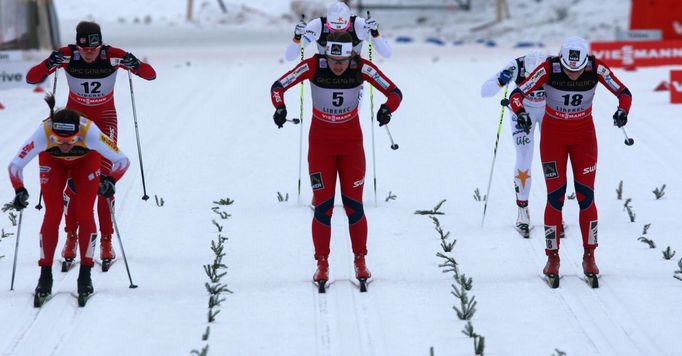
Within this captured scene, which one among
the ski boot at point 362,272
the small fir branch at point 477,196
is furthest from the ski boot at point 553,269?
the small fir branch at point 477,196

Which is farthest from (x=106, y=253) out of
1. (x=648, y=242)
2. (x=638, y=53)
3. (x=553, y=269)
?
(x=638, y=53)

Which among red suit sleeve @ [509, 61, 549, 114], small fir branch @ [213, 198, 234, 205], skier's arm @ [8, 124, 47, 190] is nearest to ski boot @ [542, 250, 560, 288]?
red suit sleeve @ [509, 61, 549, 114]

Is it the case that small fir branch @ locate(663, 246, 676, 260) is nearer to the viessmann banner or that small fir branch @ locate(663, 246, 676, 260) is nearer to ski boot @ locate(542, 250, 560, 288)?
ski boot @ locate(542, 250, 560, 288)

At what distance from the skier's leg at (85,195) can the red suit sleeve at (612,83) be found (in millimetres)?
4496

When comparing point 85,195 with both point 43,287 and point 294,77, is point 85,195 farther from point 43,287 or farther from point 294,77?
point 294,77

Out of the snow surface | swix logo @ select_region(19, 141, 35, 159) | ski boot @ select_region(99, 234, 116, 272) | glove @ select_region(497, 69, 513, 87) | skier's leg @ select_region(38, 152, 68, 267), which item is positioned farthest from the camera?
glove @ select_region(497, 69, 513, 87)

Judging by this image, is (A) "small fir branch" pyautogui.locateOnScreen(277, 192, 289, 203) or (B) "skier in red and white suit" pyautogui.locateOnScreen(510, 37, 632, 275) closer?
(B) "skier in red and white suit" pyautogui.locateOnScreen(510, 37, 632, 275)

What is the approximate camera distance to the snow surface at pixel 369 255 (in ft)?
30.1

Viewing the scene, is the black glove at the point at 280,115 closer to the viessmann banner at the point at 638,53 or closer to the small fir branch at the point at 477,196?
the small fir branch at the point at 477,196

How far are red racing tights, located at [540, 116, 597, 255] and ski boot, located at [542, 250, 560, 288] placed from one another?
0.06 meters

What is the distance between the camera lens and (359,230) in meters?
10.4

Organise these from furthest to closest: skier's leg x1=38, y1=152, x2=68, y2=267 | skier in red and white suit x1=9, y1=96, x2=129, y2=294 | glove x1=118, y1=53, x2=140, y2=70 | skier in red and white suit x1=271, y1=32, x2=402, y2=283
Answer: glove x1=118, y1=53, x2=140, y2=70 < skier in red and white suit x1=271, y1=32, x2=402, y2=283 < skier's leg x1=38, y1=152, x2=68, y2=267 < skier in red and white suit x1=9, y1=96, x2=129, y2=294

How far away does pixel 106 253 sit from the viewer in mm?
11203

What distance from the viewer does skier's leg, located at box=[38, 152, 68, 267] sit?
32.4 feet
